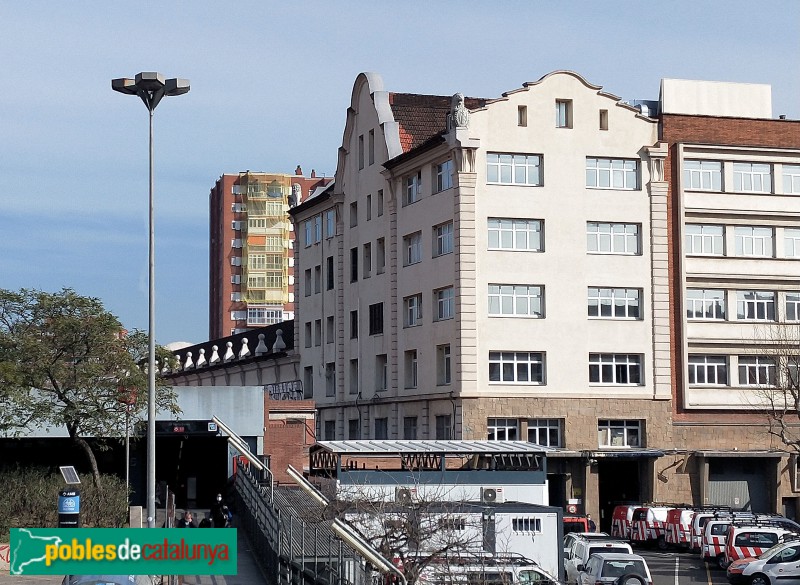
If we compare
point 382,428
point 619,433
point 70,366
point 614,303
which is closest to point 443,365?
point 382,428

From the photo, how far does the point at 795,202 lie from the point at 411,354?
2009 centimetres

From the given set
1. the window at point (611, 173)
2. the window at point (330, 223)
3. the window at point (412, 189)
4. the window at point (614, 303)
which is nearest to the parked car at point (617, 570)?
the window at point (614, 303)

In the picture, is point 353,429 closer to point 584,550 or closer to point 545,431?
point 545,431

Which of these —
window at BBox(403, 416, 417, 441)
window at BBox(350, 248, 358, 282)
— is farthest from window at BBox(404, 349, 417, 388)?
window at BBox(350, 248, 358, 282)

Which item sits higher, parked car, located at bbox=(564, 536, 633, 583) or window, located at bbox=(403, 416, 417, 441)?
window, located at bbox=(403, 416, 417, 441)

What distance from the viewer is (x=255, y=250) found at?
5846 inches

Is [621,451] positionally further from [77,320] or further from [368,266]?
[77,320]

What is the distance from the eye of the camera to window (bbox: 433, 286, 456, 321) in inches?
2349

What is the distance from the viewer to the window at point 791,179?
63250mm

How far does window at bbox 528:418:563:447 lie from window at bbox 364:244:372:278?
14.4 metres

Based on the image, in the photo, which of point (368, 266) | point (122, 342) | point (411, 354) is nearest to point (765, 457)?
point (411, 354)

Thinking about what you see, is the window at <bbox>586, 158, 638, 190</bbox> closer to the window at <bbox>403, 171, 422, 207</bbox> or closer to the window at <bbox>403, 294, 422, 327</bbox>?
the window at <bbox>403, 171, 422, 207</bbox>

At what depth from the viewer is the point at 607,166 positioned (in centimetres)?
6128

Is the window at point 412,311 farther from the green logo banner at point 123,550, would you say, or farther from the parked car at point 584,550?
the green logo banner at point 123,550
